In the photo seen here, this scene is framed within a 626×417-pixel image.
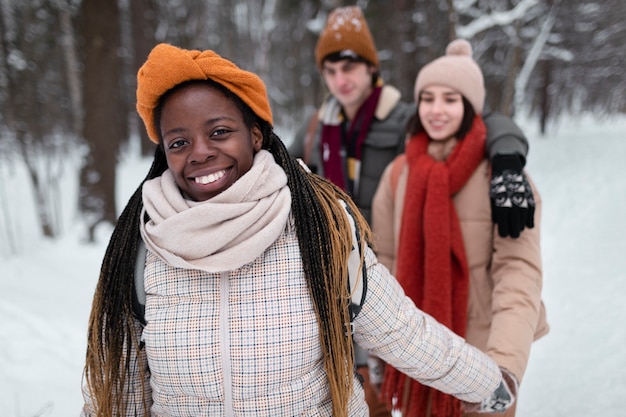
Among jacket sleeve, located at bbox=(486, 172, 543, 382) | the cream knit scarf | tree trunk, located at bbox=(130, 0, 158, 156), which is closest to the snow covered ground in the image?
jacket sleeve, located at bbox=(486, 172, 543, 382)

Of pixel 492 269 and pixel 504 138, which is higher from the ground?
pixel 504 138

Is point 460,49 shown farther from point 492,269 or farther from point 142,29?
point 142,29

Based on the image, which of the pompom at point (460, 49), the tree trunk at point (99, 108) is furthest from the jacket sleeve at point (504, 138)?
the tree trunk at point (99, 108)

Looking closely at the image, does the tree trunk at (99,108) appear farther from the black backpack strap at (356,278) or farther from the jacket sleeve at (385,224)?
the black backpack strap at (356,278)

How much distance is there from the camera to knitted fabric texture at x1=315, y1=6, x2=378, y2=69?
9.82 ft

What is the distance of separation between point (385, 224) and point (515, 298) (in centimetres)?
85

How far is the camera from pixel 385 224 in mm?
2461

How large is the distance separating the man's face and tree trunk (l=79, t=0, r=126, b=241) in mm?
4538

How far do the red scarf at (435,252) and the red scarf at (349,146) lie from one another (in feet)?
2.93

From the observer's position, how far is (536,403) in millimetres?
2984

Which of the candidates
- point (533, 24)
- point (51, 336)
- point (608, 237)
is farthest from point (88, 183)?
point (533, 24)

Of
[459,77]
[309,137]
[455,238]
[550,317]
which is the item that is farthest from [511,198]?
[550,317]

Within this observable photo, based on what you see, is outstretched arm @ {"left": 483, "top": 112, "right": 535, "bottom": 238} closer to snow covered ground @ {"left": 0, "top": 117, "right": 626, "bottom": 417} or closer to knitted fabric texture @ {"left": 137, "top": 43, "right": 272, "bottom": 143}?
knitted fabric texture @ {"left": 137, "top": 43, "right": 272, "bottom": 143}

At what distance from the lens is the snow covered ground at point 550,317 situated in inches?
114
